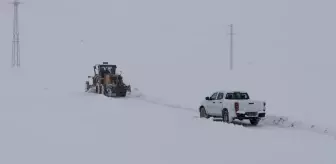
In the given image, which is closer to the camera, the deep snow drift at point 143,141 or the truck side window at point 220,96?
the deep snow drift at point 143,141

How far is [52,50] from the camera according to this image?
385 ft

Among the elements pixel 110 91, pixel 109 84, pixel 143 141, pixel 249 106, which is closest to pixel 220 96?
pixel 249 106

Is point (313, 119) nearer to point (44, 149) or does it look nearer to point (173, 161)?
point (173, 161)

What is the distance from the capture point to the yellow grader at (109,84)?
37.6m

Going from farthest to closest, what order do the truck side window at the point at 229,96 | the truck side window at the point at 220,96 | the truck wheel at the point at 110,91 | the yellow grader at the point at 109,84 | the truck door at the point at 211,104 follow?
the yellow grader at the point at 109,84
the truck wheel at the point at 110,91
the truck door at the point at 211,104
the truck side window at the point at 220,96
the truck side window at the point at 229,96

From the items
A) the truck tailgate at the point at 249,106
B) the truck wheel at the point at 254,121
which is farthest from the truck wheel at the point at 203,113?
the truck tailgate at the point at 249,106

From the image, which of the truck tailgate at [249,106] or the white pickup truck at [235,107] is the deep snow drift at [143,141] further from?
Result: the truck tailgate at [249,106]

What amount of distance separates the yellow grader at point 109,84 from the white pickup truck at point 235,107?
15.7 m

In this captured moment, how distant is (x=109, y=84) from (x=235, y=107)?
1927 cm

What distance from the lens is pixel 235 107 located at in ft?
68.1

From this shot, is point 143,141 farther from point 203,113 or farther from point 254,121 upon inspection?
point 203,113

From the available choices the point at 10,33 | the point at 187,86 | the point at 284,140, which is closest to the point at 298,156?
the point at 284,140

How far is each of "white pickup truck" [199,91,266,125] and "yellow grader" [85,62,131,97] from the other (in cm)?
1568

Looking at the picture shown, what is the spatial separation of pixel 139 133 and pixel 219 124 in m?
4.72
